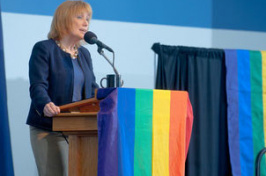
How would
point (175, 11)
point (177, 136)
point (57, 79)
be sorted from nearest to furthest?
point (177, 136)
point (57, 79)
point (175, 11)

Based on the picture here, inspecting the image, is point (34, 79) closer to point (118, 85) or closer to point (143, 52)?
point (118, 85)

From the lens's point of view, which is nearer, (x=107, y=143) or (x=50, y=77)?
(x=107, y=143)

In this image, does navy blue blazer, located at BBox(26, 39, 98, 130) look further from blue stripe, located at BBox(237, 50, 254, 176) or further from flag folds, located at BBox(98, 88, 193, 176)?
blue stripe, located at BBox(237, 50, 254, 176)

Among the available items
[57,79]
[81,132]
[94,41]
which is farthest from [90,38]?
[81,132]

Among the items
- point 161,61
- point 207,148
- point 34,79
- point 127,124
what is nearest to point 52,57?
point 34,79

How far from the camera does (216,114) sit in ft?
11.4

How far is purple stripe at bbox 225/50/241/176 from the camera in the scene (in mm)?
3434

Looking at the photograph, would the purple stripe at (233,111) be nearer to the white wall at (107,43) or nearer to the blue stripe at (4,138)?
the white wall at (107,43)

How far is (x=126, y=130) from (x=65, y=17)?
2.94 ft

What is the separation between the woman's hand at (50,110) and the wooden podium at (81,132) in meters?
0.02

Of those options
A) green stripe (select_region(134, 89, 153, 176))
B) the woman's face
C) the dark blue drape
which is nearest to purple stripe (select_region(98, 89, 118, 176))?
green stripe (select_region(134, 89, 153, 176))

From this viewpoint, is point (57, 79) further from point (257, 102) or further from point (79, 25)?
point (257, 102)

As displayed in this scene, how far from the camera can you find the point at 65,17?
2725mm

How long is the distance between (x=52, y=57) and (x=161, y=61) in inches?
39.7
